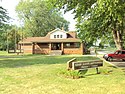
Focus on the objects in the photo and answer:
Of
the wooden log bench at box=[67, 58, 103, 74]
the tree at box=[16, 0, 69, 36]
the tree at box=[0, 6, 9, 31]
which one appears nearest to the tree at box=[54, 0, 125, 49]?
the wooden log bench at box=[67, 58, 103, 74]

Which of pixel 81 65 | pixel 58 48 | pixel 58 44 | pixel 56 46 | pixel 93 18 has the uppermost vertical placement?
pixel 93 18

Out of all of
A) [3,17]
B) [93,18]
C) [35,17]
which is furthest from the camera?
[35,17]

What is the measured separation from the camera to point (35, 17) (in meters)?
77.1

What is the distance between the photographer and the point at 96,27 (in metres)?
20.3

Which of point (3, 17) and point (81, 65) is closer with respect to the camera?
point (81, 65)

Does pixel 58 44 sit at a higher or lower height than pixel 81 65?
higher

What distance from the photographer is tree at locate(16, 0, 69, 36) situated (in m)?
77.1

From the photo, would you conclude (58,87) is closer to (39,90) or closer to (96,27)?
(39,90)

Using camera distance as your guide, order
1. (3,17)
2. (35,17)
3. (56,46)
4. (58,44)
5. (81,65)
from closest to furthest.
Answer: (81,65)
(3,17)
(58,44)
(56,46)
(35,17)

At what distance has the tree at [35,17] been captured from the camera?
7712 centimetres

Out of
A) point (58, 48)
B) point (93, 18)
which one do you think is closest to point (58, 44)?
point (58, 48)

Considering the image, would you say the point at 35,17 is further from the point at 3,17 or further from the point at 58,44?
the point at 3,17

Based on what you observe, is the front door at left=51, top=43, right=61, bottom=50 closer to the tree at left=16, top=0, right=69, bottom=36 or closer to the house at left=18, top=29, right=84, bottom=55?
the house at left=18, top=29, right=84, bottom=55

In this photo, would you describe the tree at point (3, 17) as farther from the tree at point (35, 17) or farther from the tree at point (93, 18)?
the tree at point (35, 17)
